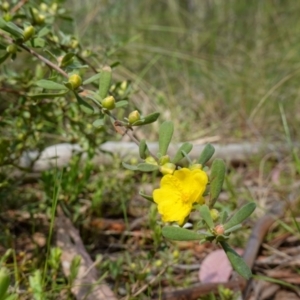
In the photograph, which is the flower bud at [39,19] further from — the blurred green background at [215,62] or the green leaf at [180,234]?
the green leaf at [180,234]

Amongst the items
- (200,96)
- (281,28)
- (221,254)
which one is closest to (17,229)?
(221,254)

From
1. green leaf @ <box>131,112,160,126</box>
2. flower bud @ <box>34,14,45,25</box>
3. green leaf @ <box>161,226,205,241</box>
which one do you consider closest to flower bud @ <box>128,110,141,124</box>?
green leaf @ <box>131,112,160,126</box>

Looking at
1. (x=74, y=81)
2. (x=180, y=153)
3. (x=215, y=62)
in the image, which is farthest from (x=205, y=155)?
(x=215, y=62)

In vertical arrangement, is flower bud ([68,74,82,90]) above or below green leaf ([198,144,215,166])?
above

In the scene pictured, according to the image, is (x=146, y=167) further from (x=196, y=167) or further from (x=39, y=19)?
(x=39, y=19)

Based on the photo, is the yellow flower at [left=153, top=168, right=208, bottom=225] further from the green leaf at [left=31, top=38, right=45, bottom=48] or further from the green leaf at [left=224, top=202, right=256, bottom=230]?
the green leaf at [left=31, top=38, right=45, bottom=48]

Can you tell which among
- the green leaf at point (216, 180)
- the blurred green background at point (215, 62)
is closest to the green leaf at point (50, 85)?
the green leaf at point (216, 180)

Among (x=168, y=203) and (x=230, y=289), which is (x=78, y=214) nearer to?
(x=230, y=289)

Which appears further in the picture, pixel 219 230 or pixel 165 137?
pixel 165 137

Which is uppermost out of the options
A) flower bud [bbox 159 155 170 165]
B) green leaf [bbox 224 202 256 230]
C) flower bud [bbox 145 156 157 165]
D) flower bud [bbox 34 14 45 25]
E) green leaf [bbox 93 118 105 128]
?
flower bud [bbox 34 14 45 25]

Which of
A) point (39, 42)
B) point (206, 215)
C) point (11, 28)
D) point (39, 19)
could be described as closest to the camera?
point (206, 215)
